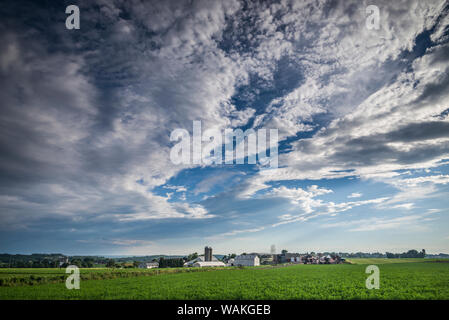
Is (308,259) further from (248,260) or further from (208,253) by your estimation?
(208,253)

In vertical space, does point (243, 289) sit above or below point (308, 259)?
above

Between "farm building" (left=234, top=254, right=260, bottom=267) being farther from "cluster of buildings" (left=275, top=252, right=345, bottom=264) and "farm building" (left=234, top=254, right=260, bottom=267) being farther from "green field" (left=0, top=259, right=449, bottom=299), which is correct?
"green field" (left=0, top=259, right=449, bottom=299)

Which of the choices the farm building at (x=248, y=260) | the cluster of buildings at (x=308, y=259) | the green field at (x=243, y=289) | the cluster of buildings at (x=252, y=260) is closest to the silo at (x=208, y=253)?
the cluster of buildings at (x=252, y=260)

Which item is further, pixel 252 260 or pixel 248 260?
pixel 248 260

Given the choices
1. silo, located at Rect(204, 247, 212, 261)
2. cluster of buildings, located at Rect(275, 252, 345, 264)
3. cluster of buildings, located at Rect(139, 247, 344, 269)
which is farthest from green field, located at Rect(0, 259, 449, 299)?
silo, located at Rect(204, 247, 212, 261)

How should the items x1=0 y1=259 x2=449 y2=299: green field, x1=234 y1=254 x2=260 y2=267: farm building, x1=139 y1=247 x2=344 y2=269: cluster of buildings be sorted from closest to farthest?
x1=0 y1=259 x2=449 y2=299: green field < x1=234 y1=254 x2=260 y2=267: farm building < x1=139 y1=247 x2=344 y2=269: cluster of buildings

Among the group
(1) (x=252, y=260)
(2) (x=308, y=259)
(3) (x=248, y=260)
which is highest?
(1) (x=252, y=260)

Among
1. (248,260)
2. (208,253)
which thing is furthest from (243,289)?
(208,253)

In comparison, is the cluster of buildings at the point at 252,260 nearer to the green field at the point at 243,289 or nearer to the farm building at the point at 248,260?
the farm building at the point at 248,260

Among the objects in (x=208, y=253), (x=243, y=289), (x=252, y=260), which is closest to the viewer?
(x=243, y=289)
